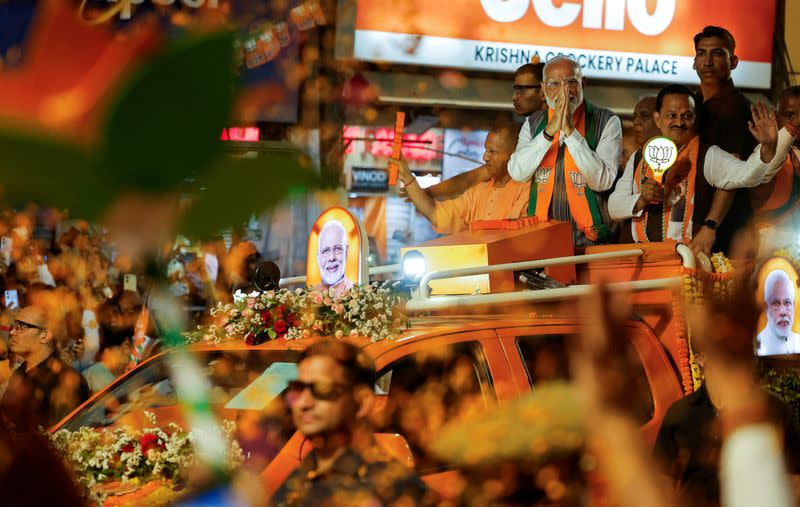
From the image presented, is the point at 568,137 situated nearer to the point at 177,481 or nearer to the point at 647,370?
the point at 647,370

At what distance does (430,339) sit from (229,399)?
0.88m

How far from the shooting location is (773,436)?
6.61ft

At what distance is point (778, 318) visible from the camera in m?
5.82

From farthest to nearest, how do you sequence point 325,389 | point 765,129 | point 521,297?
point 765,129, point 521,297, point 325,389

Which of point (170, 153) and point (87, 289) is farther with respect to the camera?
point (87, 289)

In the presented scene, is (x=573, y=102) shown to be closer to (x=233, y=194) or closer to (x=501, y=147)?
(x=501, y=147)

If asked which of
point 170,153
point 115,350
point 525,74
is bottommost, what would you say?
point 115,350

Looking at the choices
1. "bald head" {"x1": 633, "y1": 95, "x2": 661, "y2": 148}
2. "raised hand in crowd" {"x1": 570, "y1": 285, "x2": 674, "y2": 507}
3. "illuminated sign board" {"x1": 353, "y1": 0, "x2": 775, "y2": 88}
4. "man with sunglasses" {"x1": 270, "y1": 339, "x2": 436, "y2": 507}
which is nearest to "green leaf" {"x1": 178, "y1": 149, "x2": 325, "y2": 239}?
"raised hand in crowd" {"x1": 570, "y1": 285, "x2": 674, "y2": 507}

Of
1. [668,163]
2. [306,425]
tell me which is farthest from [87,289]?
Answer: [306,425]

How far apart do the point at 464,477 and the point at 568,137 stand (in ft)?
8.48

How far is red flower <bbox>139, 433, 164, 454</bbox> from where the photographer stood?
11.3 ft

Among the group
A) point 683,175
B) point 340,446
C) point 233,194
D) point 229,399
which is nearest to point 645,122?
point 683,175

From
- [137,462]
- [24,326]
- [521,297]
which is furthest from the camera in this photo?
[24,326]

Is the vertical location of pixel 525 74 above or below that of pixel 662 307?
above
